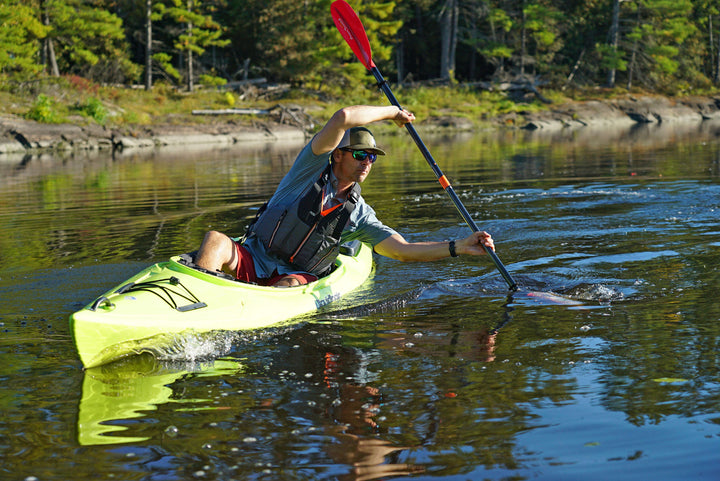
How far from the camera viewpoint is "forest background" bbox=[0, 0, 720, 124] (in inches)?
1157

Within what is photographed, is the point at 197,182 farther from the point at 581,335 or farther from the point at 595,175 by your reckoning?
the point at 581,335

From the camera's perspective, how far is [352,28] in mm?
7043

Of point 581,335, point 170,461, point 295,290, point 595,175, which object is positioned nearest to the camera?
point 170,461

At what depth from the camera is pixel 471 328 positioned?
16.4 feet

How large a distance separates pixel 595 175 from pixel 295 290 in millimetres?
10072

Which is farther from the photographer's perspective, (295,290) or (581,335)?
(295,290)

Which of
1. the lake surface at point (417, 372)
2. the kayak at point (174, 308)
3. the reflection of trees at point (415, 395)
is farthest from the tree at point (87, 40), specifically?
the reflection of trees at point (415, 395)

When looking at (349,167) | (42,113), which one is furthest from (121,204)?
(42,113)

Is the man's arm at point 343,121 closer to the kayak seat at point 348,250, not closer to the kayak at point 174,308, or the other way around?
the kayak at point 174,308

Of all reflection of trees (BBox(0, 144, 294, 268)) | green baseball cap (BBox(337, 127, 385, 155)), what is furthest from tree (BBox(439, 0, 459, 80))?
green baseball cap (BBox(337, 127, 385, 155))

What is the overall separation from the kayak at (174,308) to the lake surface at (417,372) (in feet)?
0.36

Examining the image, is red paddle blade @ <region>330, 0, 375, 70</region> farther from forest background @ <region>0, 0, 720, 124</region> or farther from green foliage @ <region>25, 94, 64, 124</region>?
forest background @ <region>0, 0, 720, 124</region>

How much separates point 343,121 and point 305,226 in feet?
2.95

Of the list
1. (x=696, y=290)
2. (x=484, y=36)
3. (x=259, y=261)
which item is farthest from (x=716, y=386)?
(x=484, y=36)
